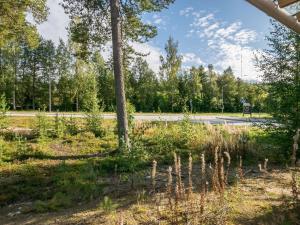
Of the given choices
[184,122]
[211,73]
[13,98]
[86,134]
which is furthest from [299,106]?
[211,73]

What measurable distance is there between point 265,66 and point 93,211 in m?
7.04

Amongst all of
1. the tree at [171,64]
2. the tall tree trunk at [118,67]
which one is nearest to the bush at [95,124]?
the tall tree trunk at [118,67]

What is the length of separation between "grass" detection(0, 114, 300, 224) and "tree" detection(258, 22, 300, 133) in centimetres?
74

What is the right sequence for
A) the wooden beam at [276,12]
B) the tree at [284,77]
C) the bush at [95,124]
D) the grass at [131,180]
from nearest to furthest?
the wooden beam at [276,12] < the grass at [131,180] < the tree at [284,77] < the bush at [95,124]

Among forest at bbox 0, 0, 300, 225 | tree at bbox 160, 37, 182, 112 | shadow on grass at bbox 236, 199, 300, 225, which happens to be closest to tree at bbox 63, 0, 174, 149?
forest at bbox 0, 0, 300, 225

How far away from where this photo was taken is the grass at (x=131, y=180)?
4.57 metres

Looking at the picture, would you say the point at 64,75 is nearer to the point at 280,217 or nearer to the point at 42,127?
the point at 42,127

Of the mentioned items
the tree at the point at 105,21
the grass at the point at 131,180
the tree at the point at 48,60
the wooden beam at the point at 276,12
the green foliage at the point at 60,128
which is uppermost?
the tree at the point at 48,60

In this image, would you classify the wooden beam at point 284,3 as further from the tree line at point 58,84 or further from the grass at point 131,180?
the tree line at point 58,84

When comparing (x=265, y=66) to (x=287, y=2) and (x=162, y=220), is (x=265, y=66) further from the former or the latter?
(x=287, y=2)

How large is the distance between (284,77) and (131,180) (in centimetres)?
526

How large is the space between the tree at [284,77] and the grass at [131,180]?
0.74 m

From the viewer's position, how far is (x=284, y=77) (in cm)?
979

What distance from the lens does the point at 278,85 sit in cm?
962
